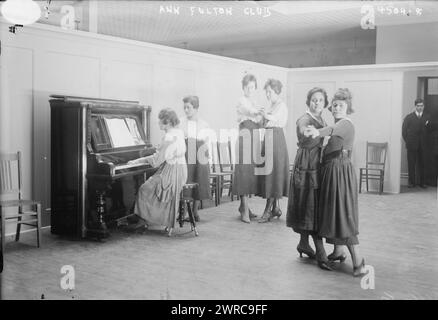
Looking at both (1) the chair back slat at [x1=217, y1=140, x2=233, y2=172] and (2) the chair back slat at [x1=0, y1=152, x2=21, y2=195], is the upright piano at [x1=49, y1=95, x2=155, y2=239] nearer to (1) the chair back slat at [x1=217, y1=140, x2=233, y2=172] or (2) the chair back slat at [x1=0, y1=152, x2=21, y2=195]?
(2) the chair back slat at [x1=0, y1=152, x2=21, y2=195]

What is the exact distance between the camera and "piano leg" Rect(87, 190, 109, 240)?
4.21 m

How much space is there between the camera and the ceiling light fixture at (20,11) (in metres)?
3.88

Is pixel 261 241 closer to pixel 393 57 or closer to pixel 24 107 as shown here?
pixel 24 107

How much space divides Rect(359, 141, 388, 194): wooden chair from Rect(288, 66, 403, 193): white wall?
0.08 meters

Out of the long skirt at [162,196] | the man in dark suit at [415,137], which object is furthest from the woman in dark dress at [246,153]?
the man in dark suit at [415,137]

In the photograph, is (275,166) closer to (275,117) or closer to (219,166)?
(275,117)

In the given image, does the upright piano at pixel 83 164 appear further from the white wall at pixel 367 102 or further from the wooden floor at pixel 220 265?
the white wall at pixel 367 102

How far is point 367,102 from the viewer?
19.8ft

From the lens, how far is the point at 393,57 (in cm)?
632

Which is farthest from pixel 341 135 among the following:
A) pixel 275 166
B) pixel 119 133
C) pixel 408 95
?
pixel 408 95

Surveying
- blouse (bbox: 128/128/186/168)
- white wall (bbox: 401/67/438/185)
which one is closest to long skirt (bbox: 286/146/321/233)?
blouse (bbox: 128/128/186/168)

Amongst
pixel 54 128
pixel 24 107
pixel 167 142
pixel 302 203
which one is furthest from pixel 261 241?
pixel 24 107
